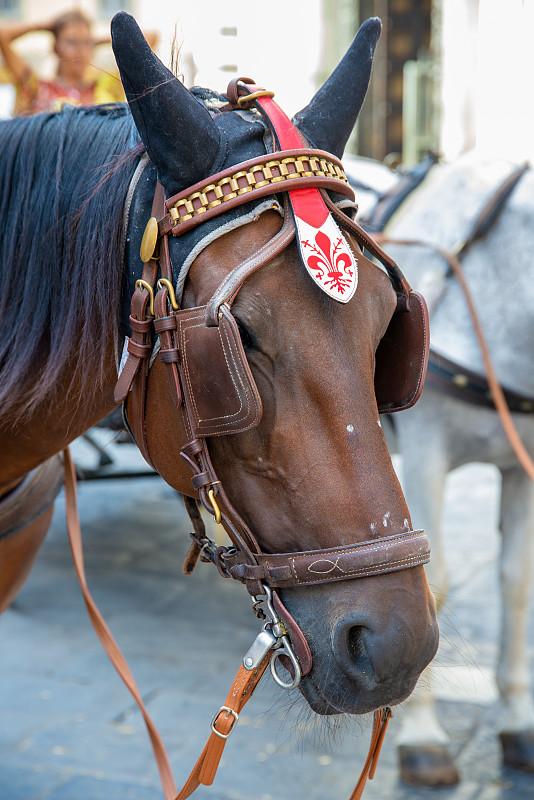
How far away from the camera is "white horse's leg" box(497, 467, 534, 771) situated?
2330mm

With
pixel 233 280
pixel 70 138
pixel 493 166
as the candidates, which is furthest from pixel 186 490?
pixel 493 166

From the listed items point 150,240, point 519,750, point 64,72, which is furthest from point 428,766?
point 64,72

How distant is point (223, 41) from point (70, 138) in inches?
174

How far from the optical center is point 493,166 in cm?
227

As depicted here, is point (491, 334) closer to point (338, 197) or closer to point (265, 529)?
point (338, 197)

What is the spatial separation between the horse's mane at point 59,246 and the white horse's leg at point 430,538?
1.30m

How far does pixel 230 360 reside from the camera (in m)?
0.89

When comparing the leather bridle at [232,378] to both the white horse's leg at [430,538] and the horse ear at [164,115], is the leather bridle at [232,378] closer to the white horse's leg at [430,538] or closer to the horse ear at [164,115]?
the horse ear at [164,115]

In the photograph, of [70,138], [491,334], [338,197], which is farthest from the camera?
[491,334]

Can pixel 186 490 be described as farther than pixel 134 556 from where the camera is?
No

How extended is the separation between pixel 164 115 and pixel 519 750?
2094mm

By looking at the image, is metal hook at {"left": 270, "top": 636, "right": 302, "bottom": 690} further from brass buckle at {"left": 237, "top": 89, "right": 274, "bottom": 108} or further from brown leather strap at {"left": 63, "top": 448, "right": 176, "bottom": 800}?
brass buckle at {"left": 237, "top": 89, "right": 274, "bottom": 108}

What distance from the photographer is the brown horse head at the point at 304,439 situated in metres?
0.90

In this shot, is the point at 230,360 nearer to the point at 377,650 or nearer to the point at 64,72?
the point at 377,650
